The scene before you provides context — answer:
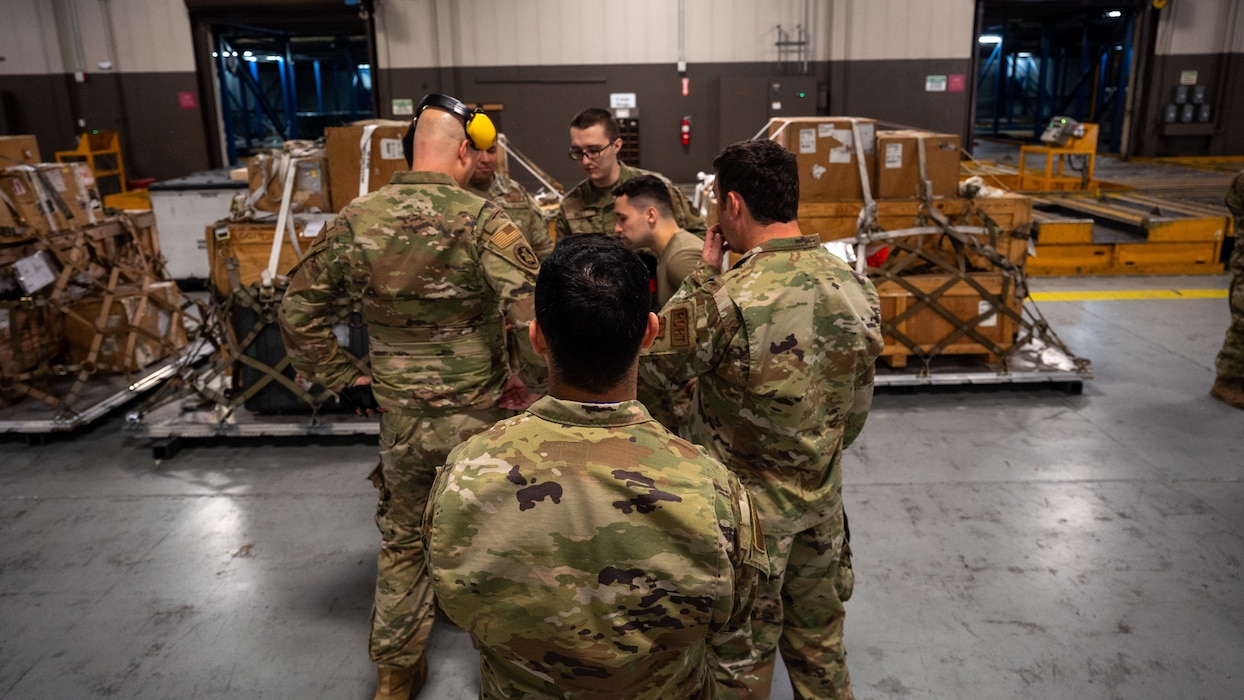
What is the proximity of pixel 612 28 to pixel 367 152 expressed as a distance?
7.13 metres

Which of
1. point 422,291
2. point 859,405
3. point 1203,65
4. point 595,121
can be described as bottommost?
point 859,405

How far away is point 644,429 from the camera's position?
1388 mm

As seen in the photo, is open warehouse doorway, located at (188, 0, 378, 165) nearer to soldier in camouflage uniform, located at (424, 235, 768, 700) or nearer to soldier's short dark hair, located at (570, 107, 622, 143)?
soldier's short dark hair, located at (570, 107, 622, 143)

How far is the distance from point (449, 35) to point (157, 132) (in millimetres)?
4575

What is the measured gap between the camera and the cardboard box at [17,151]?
5.69m

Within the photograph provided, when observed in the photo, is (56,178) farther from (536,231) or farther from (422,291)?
(422,291)

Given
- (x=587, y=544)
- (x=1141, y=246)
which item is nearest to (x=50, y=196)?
(x=587, y=544)

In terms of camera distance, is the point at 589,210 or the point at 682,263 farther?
the point at 589,210

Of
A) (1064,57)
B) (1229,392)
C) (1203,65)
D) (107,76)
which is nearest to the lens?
(1229,392)

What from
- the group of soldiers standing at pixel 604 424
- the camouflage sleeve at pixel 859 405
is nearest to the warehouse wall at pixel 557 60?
the group of soldiers standing at pixel 604 424

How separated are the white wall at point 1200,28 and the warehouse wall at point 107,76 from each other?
14648mm

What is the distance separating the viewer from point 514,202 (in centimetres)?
462

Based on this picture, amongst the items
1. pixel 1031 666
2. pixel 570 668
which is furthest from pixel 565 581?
pixel 1031 666

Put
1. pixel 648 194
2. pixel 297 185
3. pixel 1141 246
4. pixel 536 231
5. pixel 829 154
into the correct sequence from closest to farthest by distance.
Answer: pixel 648 194, pixel 536 231, pixel 297 185, pixel 829 154, pixel 1141 246
